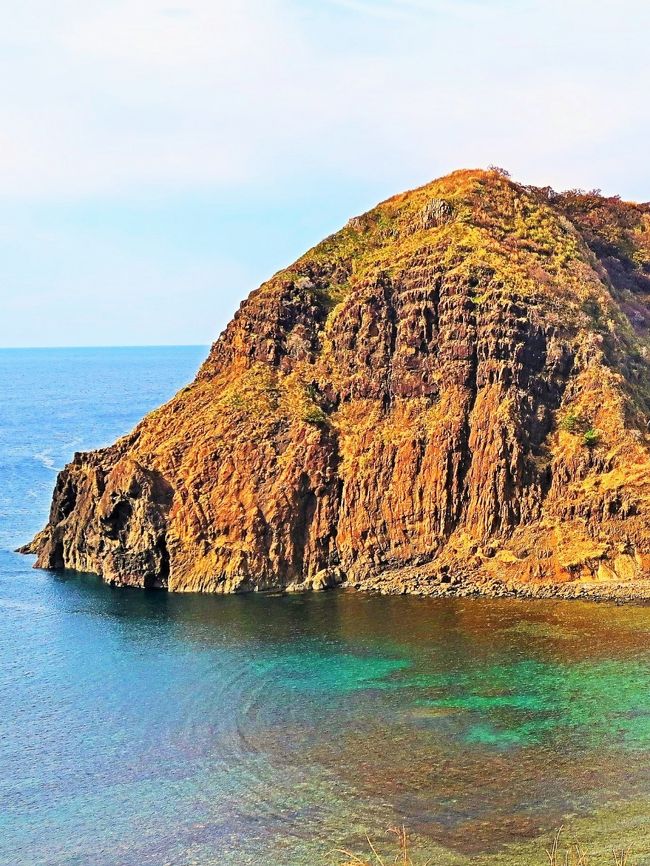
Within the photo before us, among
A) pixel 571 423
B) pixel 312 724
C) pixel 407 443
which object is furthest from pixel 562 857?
pixel 571 423

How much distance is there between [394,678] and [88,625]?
34.5 m

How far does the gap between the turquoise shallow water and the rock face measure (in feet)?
22.7

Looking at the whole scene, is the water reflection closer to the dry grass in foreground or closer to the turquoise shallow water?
the turquoise shallow water

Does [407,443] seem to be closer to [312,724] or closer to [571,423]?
[571,423]

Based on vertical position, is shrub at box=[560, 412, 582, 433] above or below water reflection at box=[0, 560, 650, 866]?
above

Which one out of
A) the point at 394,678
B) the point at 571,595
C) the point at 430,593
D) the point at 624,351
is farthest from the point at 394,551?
the point at 624,351

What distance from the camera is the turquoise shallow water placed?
64312mm

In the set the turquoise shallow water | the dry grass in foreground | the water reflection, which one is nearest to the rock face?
the turquoise shallow water

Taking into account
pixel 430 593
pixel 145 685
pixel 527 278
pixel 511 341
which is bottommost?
pixel 145 685

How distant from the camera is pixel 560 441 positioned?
120 m

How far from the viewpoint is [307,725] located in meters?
79.5

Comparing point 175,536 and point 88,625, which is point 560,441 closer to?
point 175,536

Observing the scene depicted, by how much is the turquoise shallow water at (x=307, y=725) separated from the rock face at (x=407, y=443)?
22.7 ft

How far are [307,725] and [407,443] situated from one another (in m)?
47.7
